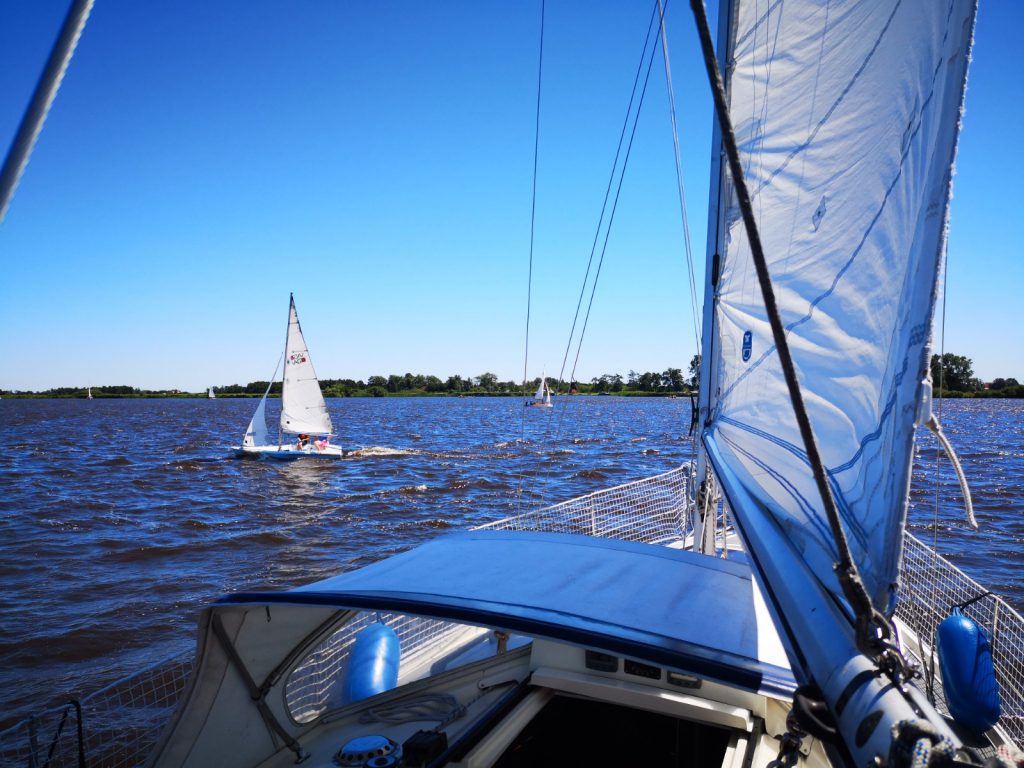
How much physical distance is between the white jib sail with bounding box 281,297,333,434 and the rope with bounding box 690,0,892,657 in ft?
78.5

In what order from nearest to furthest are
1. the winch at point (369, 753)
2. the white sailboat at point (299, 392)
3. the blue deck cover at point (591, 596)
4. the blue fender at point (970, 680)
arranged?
the blue deck cover at point (591, 596)
the winch at point (369, 753)
the blue fender at point (970, 680)
the white sailboat at point (299, 392)

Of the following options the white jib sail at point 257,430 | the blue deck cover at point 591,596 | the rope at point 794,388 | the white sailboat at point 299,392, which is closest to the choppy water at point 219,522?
the white jib sail at point 257,430

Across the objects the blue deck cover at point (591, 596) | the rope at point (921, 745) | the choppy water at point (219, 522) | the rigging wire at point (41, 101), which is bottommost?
the choppy water at point (219, 522)

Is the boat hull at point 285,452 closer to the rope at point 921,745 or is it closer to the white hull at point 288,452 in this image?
the white hull at point 288,452

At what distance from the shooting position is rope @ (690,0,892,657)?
4.04 ft

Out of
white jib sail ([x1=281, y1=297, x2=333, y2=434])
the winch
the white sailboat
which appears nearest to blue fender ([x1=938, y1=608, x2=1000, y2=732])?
the winch

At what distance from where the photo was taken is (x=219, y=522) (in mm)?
12445

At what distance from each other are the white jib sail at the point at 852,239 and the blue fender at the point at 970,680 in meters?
1.29

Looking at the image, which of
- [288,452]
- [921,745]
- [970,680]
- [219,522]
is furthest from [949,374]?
[288,452]

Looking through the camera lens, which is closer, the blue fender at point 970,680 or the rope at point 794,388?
the rope at point 794,388

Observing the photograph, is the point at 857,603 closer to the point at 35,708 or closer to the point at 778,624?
the point at 778,624

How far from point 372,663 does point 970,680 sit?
3.28m

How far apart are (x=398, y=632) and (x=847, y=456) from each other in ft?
13.2

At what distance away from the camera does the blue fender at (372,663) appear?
408 centimetres
